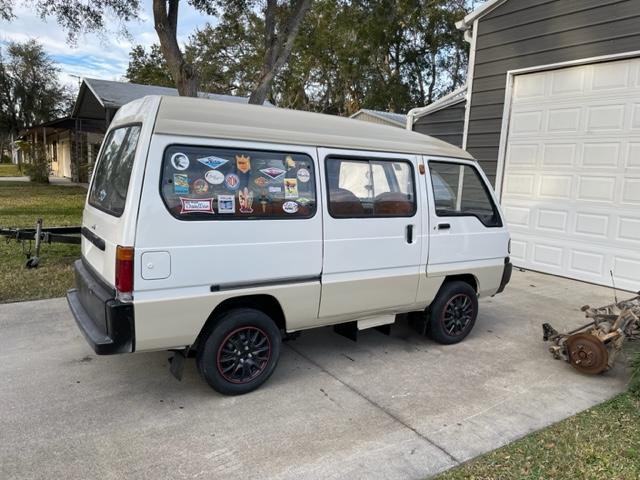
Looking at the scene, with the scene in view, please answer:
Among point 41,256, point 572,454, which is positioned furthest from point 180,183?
point 41,256

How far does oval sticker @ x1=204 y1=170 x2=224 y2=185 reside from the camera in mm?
3165

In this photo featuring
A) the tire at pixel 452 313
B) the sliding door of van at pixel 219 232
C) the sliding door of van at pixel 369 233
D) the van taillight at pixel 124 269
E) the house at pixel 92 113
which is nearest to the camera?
the van taillight at pixel 124 269

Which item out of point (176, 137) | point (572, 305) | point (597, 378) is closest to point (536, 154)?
point (572, 305)

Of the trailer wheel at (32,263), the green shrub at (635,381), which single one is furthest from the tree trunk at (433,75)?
the green shrub at (635,381)

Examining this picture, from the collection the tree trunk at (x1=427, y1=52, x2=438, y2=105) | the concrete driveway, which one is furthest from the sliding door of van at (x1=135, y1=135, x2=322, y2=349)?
the tree trunk at (x1=427, y1=52, x2=438, y2=105)

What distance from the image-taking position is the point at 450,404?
350 centimetres

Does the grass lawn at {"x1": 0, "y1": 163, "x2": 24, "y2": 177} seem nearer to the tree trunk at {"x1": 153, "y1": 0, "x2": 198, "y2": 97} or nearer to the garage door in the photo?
the tree trunk at {"x1": 153, "y1": 0, "x2": 198, "y2": 97}

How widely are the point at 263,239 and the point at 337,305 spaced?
2.88 ft

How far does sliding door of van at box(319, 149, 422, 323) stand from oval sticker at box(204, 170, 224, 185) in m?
0.82

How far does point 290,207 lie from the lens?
3.48m

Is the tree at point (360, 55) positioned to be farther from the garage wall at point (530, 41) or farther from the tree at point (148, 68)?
the garage wall at point (530, 41)

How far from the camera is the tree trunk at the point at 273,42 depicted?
8.99 meters

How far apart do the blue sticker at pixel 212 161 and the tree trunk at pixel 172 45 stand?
5381 mm

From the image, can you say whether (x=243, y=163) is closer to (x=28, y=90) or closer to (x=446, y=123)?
(x=446, y=123)
